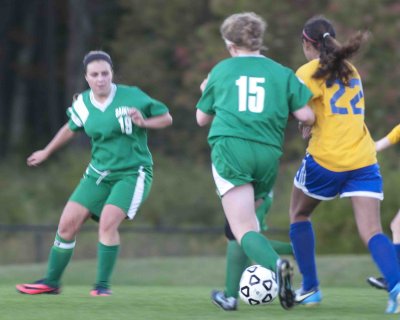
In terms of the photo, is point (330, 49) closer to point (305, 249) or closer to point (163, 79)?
point (305, 249)

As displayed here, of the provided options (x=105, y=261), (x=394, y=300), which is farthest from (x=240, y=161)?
(x=105, y=261)

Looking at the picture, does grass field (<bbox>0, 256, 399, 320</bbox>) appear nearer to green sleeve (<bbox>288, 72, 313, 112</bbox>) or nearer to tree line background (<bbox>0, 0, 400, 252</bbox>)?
green sleeve (<bbox>288, 72, 313, 112</bbox>)

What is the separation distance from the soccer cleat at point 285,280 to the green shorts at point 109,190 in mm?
1946

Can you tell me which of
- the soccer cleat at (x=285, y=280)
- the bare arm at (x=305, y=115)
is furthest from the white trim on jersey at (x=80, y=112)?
the soccer cleat at (x=285, y=280)

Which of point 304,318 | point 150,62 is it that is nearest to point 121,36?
point 150,62

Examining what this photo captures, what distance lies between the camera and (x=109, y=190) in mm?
8523

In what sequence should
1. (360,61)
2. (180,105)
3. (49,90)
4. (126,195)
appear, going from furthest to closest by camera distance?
(49,90), (180,105), (360,61), (126,195)

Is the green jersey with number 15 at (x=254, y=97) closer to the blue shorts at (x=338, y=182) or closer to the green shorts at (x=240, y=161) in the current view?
the green shorts at (x=240, y=161)

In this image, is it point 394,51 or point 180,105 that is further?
point 180,105

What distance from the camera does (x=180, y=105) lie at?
24.3 metres

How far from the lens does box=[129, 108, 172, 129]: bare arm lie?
26.8ft

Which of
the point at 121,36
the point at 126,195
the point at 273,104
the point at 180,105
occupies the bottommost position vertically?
the point at 126,195

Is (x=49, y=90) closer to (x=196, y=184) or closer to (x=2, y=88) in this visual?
(x=2, y=88)

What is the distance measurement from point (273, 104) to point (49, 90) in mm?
21424
